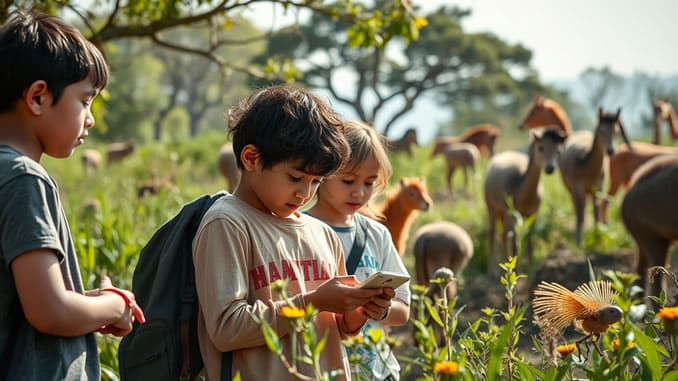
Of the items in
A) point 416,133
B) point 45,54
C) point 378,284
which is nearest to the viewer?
point 45,54

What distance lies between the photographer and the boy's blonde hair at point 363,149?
3482 millimetres

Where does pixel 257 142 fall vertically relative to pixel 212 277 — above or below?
above

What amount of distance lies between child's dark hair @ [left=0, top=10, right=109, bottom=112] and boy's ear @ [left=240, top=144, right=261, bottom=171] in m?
0.51

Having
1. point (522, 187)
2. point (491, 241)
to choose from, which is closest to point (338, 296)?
point (522, 187)

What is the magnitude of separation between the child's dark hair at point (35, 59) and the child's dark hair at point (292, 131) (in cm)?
51

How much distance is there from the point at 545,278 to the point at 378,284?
6020mm

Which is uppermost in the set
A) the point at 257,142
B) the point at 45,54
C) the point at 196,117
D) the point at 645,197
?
the point at 45,54

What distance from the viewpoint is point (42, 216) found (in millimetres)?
2014

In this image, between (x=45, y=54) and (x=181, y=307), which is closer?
(x=45, y=54)

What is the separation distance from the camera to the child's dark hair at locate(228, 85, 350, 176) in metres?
2.44

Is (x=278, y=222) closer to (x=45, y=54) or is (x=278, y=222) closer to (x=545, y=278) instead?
(x=45, y=54)

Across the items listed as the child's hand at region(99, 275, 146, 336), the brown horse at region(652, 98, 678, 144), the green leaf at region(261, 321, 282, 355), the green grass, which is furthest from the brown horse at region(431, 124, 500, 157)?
the green leaf at region(261, 321, 282, 355)

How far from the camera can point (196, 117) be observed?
6800 cm

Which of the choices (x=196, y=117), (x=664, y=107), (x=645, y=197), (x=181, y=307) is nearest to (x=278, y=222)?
(x=181, y=307)
